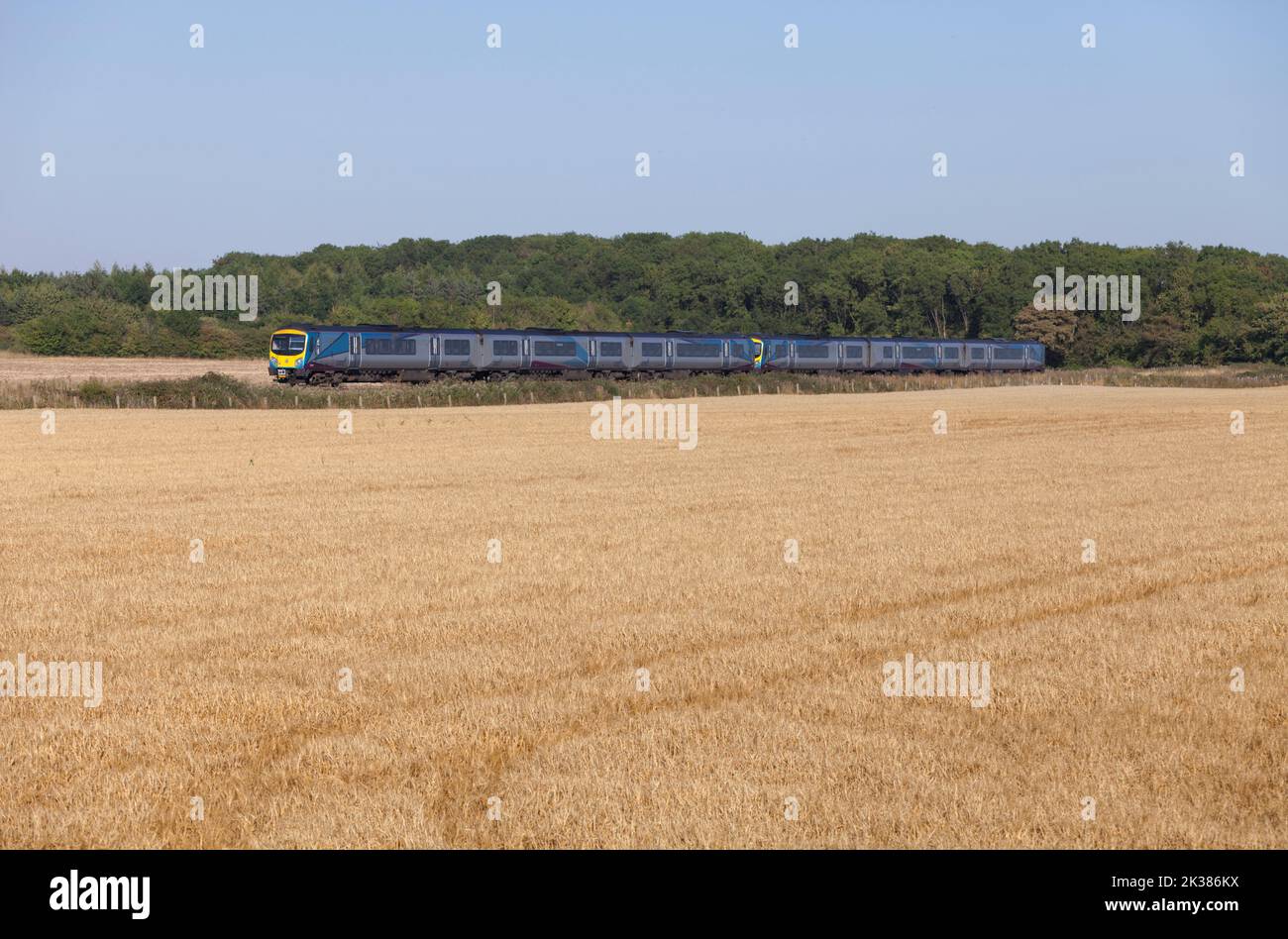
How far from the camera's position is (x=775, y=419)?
57.2 m

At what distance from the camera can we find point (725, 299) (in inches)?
6831

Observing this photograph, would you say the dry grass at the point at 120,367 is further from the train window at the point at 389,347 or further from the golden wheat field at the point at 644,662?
the golden wheat field at the point at 644,662

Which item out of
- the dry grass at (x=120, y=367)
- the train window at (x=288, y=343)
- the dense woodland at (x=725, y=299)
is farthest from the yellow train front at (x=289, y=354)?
the dense woodland at (x=725, y=299)

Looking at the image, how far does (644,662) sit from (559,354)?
68.3 m

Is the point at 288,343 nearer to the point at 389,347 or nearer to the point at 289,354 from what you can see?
the point at 289,354

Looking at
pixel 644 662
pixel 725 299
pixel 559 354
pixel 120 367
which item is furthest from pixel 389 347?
pixel 725 299

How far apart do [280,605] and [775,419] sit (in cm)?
4264

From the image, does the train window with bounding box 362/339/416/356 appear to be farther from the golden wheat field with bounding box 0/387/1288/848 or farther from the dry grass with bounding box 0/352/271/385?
the golden wheat field with bounding box 0/387/1288/848

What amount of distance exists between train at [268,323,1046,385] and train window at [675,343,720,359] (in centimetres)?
6

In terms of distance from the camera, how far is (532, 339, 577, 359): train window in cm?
7981

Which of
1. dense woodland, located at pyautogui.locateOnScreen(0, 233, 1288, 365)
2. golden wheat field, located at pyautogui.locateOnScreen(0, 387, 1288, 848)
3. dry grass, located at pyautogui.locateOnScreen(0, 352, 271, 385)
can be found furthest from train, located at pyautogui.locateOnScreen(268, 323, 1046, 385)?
dense woodland, located at pyautogui.locateOnScreen(0, 233, 1288, 365)

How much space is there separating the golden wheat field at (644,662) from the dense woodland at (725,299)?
10456cm
